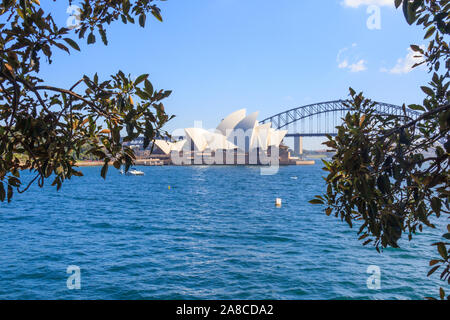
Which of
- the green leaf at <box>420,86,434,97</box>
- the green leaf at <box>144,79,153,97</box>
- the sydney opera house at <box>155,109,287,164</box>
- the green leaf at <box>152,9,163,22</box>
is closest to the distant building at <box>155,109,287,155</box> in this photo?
the sydney opera house at <box>155,109,287,164</box>

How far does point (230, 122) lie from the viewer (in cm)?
7856

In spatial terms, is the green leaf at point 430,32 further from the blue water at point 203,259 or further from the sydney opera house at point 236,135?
the sydney opera house at point 236,135

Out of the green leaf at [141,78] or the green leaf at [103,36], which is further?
the green leaf at [103,36]

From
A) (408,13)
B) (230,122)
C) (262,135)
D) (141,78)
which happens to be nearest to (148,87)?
(141,78)

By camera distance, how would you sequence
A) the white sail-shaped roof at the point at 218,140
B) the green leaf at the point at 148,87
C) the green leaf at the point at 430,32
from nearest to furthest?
the green leaf at the point at 148,87, the green leaf at the point at 430,32, the white sail-shaped roof at the point at 218,140

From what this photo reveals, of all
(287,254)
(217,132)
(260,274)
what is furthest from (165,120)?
(217,132)

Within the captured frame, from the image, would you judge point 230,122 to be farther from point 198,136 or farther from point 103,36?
point 103,36

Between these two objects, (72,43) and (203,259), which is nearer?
(72,43)

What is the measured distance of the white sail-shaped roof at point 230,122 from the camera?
76688 millimetres

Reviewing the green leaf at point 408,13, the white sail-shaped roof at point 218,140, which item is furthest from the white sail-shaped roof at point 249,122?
the green leaf at point 408,13

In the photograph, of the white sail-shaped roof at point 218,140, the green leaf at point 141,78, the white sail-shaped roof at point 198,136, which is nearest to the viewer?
the green leaf at point 141,78

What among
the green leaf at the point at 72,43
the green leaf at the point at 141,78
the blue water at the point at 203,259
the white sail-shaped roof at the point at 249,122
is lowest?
the blue water at the point at 203,259
